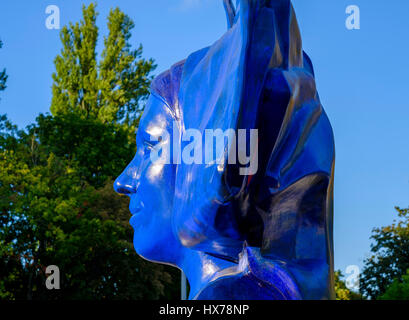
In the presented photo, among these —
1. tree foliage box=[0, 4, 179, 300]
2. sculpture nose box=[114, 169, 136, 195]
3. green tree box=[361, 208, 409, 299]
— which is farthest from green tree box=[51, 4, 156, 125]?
sculpture nose box=[114, 169, 136, 195]

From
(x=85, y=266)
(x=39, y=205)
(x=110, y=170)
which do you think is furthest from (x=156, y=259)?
(x=110, y=170)

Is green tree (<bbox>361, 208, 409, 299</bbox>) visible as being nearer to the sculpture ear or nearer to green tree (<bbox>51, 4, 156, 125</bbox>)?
green tree (<bbox>51, 4, 156, 125</bbox>)

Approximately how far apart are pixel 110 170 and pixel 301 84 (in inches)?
885

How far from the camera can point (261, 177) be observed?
9.50 feet

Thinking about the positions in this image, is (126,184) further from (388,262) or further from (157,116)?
(388,262)

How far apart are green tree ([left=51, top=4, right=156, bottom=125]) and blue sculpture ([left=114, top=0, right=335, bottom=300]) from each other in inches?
944

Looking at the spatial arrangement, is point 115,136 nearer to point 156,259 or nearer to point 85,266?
point 85,266

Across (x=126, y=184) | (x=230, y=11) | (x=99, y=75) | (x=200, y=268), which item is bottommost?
(x=200, y=268)

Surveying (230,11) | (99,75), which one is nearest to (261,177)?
(230,11)

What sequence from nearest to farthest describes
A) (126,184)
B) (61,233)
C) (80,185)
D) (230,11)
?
(230,11)
(126,184)
(61,233)
(80,185)

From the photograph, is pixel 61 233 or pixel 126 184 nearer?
pixel 126 184

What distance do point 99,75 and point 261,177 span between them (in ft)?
82.3

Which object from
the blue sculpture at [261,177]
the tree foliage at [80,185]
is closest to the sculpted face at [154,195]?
the blue sculpture at [261,177]

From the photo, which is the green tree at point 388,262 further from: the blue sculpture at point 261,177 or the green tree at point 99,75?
the blue sculpture at point 261,177
